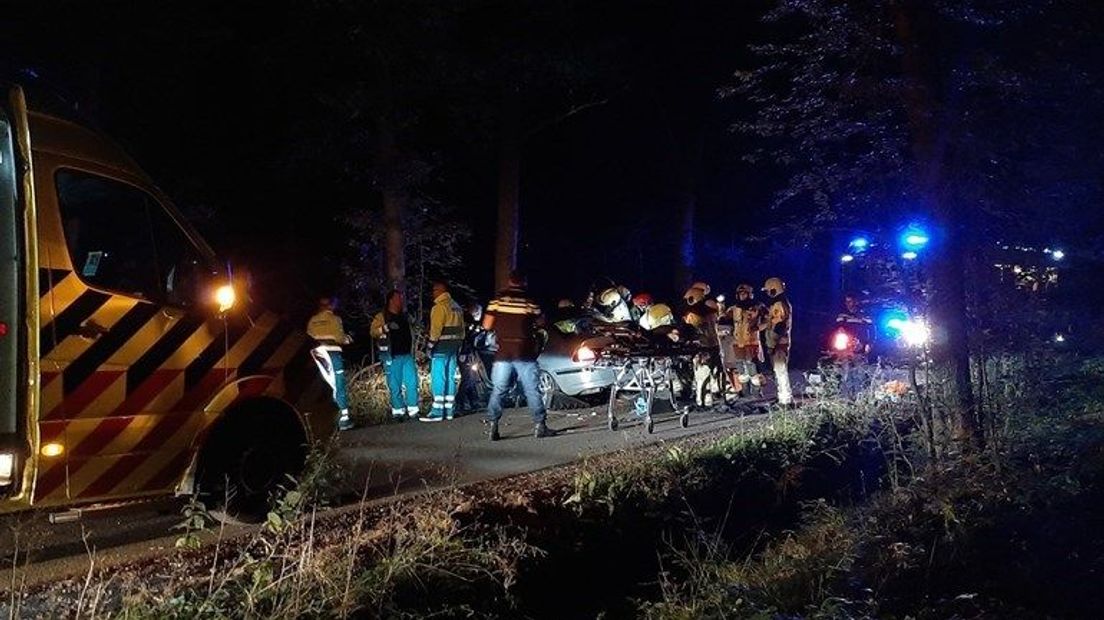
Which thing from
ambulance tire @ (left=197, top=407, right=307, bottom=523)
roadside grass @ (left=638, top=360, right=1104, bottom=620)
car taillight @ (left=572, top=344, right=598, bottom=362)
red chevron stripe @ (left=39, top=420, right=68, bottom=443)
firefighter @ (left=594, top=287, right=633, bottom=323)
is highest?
firefighter @ (left=594, top=287, right=633, bottom=323)

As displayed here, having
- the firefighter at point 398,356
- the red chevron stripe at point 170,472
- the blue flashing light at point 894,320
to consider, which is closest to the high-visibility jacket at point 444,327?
the firefighter at point 398,356

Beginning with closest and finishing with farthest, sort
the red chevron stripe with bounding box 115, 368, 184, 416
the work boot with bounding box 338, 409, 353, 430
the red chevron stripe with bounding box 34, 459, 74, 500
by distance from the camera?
the red chevron stripe with bounding box 34, 459, 74, 500 → the red chevron stripe with bounding box 115, 368, 184, 416 → the work boot with bounding box 338, 409, 353, 430

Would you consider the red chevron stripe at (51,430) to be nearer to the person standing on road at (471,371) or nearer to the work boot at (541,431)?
the work boot at (541,431)

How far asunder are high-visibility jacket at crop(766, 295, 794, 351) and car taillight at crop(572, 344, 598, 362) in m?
2.38

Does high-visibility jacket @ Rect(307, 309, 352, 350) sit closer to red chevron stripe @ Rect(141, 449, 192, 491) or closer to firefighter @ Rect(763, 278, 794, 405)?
red chevron stripe @ Rect(141, 449, 192, 491)

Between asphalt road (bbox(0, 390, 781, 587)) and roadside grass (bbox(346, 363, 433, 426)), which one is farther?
roadside grass (bbox(346, 363, 433, 426))

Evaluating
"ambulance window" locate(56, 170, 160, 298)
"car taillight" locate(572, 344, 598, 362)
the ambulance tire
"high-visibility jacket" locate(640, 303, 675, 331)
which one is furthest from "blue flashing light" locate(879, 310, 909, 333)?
"ambulance window" locate(56, 170, 160, 298)

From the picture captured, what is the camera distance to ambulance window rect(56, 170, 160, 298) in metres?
5.50

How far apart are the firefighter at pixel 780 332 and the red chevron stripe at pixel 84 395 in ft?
27.7

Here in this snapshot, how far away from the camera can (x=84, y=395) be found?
5.45 meters

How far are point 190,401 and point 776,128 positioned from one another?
8.08 meters

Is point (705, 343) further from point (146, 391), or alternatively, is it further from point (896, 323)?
point (146, 391)

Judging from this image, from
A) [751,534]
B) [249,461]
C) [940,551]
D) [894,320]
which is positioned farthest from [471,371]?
[940,551]

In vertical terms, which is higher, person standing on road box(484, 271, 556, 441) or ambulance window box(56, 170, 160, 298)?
ambulance window box(56, 170, 160, 298)
